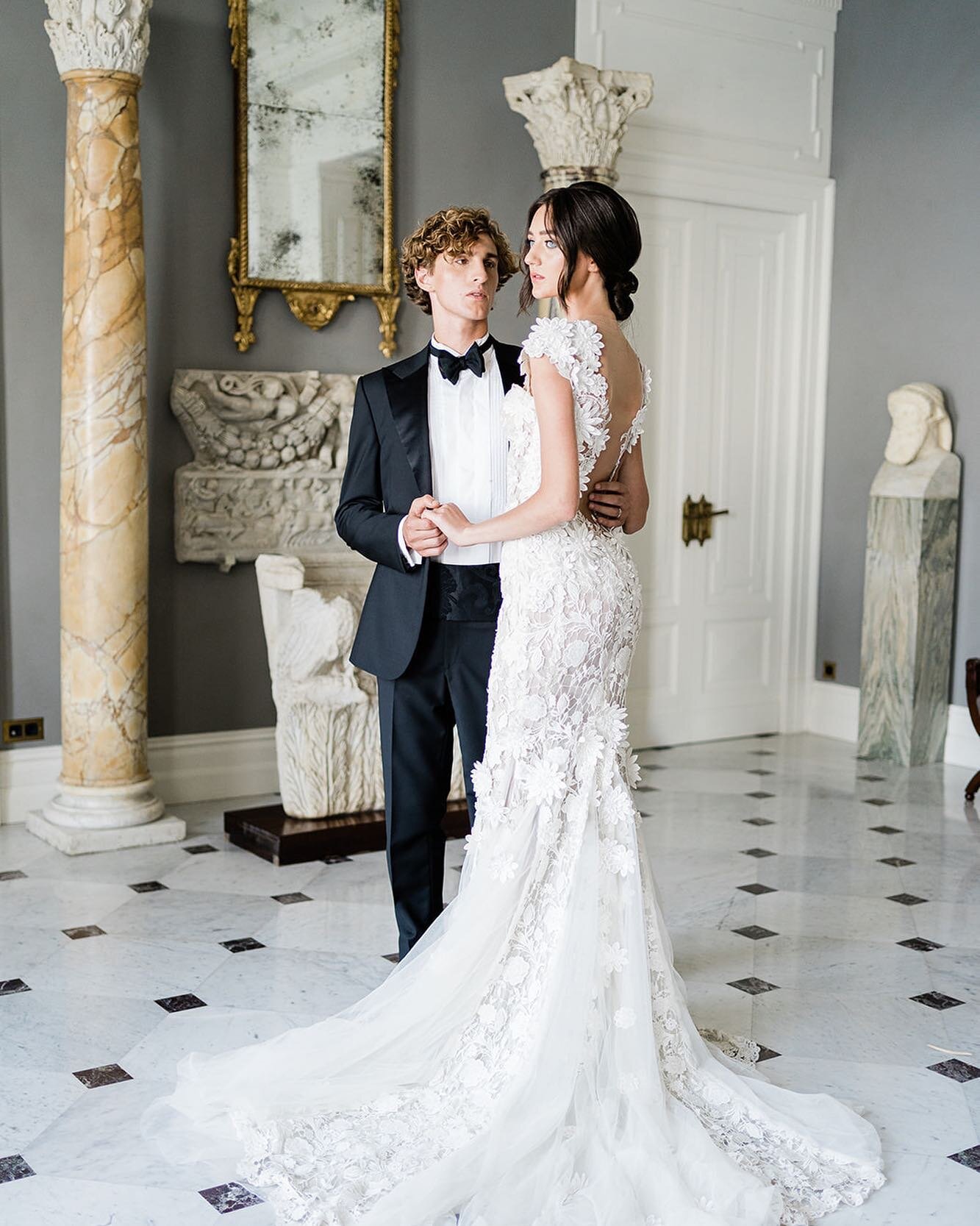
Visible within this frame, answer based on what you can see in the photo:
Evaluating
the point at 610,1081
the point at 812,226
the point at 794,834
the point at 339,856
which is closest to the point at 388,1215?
the point at 610,1081

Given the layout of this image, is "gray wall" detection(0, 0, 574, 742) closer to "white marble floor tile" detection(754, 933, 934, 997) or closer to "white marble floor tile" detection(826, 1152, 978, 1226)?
"white marble floor tile" detection(754, 933, 934, 997)

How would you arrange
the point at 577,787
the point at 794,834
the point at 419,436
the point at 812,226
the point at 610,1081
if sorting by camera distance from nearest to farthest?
the point at 610,1081 < the point at 577,787 < the point at 419,436 < the point at 794,834 < the point at 812,226

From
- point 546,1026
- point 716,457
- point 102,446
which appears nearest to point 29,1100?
point 546,1026

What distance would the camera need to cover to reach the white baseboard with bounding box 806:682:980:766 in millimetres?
6605

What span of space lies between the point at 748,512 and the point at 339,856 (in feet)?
10.9

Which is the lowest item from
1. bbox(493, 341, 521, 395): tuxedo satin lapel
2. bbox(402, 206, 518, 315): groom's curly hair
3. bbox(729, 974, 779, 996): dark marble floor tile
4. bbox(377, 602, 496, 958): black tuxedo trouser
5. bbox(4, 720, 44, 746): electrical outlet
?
bbox(729, 974, 779, 996): dark marble floor tile

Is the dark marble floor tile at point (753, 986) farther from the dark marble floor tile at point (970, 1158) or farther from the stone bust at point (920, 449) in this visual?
the stone bust at point (920, 449)

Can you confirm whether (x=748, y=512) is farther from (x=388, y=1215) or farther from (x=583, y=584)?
(x=388, y=1215)

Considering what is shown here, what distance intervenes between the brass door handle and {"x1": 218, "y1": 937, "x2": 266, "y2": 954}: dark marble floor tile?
3684 mm

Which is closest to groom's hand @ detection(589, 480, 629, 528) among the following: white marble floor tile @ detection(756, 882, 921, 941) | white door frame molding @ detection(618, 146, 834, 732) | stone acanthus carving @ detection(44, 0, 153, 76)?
A: white marble floor tile @ detection(756, 882, 921, 941)

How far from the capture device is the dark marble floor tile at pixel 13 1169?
2646mm

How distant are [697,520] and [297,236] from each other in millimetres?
2533

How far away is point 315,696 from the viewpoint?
502 cm

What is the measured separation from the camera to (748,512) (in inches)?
287
